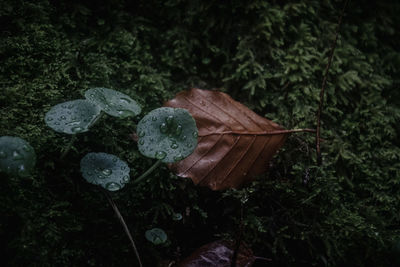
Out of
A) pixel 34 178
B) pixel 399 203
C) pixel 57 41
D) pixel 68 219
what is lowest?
pixel 68 219

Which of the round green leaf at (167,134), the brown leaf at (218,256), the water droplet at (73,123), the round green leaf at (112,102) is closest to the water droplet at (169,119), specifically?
the round green leaf at (167,134)

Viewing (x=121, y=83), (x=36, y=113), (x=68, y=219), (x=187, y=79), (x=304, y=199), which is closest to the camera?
(x=68, y=219)

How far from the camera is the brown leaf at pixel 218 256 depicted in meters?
1.23

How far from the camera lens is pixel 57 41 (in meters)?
1.58

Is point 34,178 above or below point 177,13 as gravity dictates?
below

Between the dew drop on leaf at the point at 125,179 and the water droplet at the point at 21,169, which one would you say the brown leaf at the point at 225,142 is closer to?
the dew drop on leaf at the point at 125,179

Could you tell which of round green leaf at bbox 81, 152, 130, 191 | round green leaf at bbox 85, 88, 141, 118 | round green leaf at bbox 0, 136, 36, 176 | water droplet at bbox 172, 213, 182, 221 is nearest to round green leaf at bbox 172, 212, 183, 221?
water droplet at bbox 172, 213, 182, 221

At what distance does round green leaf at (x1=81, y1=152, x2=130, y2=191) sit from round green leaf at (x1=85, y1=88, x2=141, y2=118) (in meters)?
0.22

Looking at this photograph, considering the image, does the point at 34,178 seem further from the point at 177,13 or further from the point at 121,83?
the point at 177,13

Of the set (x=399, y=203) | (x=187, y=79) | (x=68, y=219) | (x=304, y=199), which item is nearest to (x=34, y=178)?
(x=68, y=219)

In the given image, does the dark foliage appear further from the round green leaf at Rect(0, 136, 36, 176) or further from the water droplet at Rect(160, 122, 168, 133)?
the water droplet at Rect(160, 122, 168, 133)

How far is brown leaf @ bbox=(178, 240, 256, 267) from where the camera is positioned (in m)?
1.23

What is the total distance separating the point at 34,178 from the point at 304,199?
49.0 inches

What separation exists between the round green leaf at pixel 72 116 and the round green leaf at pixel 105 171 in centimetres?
14
